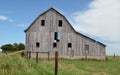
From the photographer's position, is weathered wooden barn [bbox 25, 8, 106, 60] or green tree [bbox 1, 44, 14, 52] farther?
green tree [bbox 1, 44, 14, 52]

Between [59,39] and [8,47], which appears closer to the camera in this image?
[59,39]

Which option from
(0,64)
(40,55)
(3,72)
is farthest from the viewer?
(40,55)

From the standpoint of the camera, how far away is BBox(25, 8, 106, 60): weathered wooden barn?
157 feet

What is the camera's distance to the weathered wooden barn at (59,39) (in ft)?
157

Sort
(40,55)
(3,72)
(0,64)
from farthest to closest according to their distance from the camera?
(40,55), (0,64), (3,72)

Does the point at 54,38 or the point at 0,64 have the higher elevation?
the point at 54,38

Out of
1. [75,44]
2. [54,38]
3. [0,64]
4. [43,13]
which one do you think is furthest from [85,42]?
[0,64]

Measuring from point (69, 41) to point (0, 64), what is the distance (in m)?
29.5

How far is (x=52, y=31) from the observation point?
48.2 meters

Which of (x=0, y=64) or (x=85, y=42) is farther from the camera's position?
(x=85, y=42)

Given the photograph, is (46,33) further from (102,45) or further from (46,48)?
(102,45)

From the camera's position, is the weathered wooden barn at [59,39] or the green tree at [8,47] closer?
the weathered wooden barn at [59,39]

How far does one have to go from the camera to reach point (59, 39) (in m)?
48.1

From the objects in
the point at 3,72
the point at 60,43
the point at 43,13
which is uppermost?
the point at 43,13
